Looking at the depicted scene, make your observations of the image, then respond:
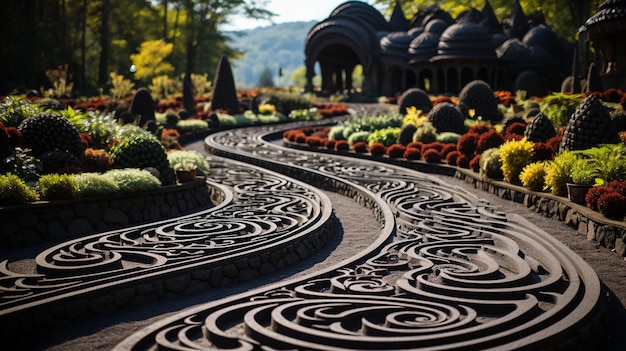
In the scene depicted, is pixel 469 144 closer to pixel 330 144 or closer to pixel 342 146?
pixel 342 146

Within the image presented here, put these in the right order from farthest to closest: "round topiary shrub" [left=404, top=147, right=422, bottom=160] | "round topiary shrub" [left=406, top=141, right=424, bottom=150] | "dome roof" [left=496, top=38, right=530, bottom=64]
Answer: "dome roof" [left=496, top=38, right=530, bottom=64] → "round topiary shrub" [left=406, top=141, right=424, bottom=150] → "round topiary shrub" [left=404, top=147, right=422, bottom=160]

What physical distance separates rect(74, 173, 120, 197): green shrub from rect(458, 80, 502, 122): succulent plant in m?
16.3

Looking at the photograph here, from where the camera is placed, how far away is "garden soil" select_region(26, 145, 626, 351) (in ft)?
18.9

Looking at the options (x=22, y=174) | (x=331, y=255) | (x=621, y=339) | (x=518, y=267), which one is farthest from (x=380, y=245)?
(x=22, y=174)

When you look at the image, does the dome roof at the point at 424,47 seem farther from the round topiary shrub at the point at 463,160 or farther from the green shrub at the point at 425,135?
the round topiary shrub at the point at 463,160

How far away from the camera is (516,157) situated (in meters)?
12.4

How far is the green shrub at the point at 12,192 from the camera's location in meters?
9.16

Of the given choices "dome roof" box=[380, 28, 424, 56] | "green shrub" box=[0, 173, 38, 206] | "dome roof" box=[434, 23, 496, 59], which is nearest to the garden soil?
"green shrub" box=[0, 173, 38, 206]

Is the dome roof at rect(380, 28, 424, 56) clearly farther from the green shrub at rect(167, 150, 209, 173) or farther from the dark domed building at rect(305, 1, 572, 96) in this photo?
the green shrub at rect(167, 150, 209, 173)

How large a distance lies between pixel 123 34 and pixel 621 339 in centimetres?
5837

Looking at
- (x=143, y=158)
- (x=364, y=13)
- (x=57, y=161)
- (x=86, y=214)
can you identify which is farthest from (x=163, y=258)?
(x=364, y=13)

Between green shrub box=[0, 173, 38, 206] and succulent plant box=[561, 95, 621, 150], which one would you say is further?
succulent plant box=[561, 95, 621, 150]

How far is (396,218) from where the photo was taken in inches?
401

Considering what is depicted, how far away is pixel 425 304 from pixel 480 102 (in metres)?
19.0
